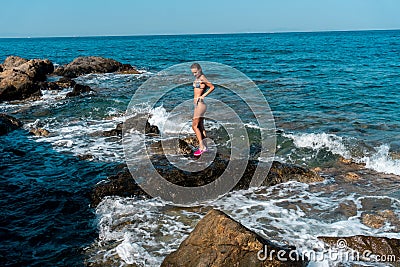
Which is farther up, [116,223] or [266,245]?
[266,245]

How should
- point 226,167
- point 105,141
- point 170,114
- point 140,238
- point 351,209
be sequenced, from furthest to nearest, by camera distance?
point 170,114 < point 105,141 < point 226,167 < point 351,209 < point 140,238

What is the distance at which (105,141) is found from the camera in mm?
11289

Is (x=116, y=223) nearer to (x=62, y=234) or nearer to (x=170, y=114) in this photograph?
(x=62, y=234)

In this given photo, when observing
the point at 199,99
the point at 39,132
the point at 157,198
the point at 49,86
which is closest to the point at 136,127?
the point at 39,132

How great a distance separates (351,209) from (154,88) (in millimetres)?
17510

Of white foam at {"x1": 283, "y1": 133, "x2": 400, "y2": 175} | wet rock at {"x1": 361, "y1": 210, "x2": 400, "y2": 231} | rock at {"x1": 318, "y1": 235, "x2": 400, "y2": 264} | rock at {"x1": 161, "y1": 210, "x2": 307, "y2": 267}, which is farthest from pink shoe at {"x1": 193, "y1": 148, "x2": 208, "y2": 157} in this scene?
rock at {"x1": 161, "y1": 210, "x2": 307, "y2": 267}

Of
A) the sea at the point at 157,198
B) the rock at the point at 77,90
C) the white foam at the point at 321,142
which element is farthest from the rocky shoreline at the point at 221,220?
the rock at the point at 77,90

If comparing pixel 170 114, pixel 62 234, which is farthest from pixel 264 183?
pixel 170 114

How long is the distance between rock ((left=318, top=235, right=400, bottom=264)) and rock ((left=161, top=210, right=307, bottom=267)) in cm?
113

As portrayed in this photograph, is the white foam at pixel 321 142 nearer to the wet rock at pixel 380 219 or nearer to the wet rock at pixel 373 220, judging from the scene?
the wet rock at pixel 380 219

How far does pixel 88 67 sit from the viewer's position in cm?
3173

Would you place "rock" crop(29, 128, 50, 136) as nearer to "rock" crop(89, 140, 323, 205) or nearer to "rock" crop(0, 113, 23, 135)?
"rock" crop(0, 113, 23, 135)

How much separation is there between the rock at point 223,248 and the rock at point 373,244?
113cm

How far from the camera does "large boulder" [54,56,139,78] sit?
30.1 meters
